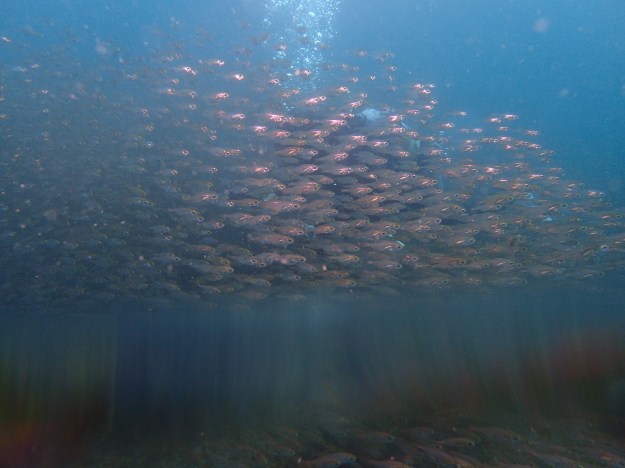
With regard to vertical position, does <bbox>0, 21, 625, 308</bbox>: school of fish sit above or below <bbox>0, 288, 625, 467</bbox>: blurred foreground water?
above

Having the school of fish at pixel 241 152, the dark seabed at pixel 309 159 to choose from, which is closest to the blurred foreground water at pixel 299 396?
the dark seabed at pixel 309 159

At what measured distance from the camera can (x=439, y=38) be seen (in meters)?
12.7

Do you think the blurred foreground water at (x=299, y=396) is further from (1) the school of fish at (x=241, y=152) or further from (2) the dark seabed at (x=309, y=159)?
(1) the school of fish at (x=241, y=152)

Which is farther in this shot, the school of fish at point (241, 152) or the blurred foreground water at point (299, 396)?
the blurred foreground water at point (299, 396)

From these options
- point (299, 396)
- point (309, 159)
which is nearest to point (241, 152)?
point (309, 159)

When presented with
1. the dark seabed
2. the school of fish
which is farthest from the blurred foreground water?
the school of fish

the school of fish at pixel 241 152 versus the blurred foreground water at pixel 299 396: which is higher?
the school of fish at pixel 241 152

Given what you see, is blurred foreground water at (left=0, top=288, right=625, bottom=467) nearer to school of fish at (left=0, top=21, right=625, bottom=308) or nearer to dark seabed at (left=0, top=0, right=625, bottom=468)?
dark seabed at (left=0, top=0, right=625, bottom=468)

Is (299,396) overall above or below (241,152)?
below

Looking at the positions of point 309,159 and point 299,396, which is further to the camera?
point 299,396

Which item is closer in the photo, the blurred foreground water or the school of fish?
the school of fish

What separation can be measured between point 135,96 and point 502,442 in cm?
1860

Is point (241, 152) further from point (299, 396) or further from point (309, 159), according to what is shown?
point (299, 396)

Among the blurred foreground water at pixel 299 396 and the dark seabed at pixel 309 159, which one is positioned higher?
the dark seabed at pixel 309 159
